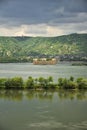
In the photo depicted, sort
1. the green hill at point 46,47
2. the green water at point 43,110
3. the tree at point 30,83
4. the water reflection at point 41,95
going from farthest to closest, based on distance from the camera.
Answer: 1. the green hill at point 46,47
2. the tree at point 30,83
3. the water reflection at point 41,95
4. the green water at point 43,110

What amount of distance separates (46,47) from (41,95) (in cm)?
2667

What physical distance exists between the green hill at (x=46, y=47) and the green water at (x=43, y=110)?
72.0 feet

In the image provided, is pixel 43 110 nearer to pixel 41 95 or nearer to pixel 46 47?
pixel 41 95

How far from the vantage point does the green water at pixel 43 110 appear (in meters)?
4.42

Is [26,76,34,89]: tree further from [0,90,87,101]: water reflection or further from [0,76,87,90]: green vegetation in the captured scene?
[0,90,87,101]: water reflection

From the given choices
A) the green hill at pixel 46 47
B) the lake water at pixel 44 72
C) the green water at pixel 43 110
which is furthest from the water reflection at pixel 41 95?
the green hill at pixel 46 47

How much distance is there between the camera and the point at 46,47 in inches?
1324

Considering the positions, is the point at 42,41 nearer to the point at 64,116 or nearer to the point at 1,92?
the point at 1,92

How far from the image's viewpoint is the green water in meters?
4.42

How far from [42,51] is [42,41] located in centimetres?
302

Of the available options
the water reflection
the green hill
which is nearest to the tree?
the water reflection

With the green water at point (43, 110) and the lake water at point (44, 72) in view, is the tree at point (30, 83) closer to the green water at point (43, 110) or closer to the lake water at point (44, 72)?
the green water at point (43, 110)

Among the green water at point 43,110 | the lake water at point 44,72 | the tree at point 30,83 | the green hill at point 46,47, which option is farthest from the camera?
the green hill at point 46,47

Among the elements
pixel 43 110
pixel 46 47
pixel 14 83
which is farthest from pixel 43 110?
pixel 46 47
